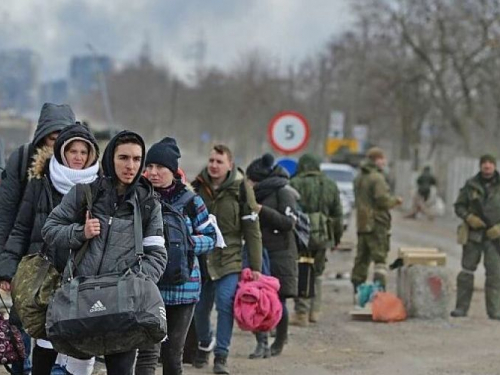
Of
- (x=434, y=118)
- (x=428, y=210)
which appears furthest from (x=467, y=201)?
(x=434, y=118)

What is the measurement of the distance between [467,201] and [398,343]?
2.60 metres

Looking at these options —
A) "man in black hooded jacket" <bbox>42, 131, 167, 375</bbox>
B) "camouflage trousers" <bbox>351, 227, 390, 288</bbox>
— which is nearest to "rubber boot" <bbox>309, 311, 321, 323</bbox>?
"camouflage trousers" <bbox>351, 227, 390, 288</bbox>

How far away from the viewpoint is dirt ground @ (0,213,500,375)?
10.9 metres

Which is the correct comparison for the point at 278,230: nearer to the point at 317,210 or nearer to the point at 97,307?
the point at 317,210

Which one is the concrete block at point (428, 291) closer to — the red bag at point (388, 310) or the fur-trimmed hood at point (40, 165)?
the red bag at point (388, 310)

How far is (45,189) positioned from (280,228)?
4.22 m

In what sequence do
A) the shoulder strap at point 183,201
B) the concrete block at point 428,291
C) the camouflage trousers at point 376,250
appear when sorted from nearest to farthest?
the shoulder strap at point 183,201
the concrete block at point 428,291
the camouflage trousers at point 376,250

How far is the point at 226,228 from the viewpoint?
1003cm

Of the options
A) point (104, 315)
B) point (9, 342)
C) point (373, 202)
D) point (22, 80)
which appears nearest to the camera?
point (104, 315)

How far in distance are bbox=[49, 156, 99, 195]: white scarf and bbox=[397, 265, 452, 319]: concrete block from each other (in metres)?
7.49

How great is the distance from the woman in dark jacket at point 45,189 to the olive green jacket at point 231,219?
2.57 m

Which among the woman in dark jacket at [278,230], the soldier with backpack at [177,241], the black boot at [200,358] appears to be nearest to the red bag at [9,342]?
the soldier with backpack at [177,241]

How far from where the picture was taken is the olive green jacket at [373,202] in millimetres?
15453

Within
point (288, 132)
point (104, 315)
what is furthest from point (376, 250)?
point (104, 315)
